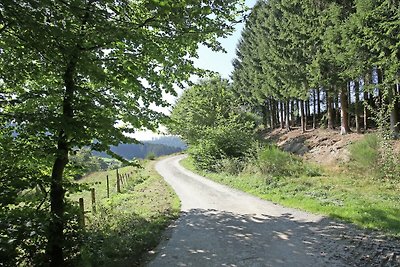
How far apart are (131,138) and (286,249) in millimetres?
4117

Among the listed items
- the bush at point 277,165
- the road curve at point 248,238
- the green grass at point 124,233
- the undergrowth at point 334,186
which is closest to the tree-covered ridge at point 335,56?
the undergrowth at point 334,186

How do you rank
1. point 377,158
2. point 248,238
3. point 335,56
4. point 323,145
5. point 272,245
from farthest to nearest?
1. point 323,145
2. point 335,56
3. point 377,158
4. point 248,238
5. point 272,245

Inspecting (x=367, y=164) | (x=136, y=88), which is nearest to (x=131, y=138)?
(x=136, y=88)

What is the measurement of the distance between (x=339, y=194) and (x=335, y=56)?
10719mm

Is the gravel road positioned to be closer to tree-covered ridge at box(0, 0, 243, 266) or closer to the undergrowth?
the undergrowth

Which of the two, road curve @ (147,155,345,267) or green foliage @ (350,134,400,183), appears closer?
road curve @ (147,155,345,267)

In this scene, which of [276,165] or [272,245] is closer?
[272,245]

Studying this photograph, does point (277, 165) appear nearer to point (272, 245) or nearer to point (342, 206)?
point (342, 206)

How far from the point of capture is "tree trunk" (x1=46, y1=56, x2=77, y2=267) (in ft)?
19.2

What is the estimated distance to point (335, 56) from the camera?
63.2ft

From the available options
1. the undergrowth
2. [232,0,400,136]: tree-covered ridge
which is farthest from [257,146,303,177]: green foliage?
[232,0,400,136]: tree-covered ridge

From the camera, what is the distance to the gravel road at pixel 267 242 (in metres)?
6.29

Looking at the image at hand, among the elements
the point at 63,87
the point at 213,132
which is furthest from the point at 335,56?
the point at 63,87

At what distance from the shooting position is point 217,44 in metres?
9.05
